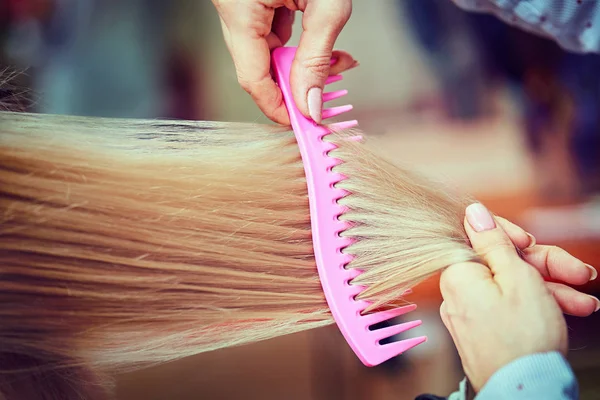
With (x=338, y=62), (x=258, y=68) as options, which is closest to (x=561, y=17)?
(x=338, y=62)

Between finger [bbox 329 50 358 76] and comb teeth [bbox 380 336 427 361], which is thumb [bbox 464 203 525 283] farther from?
finger [bbox 329 50 358 76]

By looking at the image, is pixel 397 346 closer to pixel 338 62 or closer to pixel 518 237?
pixel 518 237

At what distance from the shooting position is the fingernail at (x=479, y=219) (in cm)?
52

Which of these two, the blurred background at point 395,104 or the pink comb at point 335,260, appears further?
the blurred background at point 395,104

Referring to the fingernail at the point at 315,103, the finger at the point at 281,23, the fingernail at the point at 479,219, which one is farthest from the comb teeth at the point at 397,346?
the finger at the point at 281,23

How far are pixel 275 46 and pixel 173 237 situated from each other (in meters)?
0.27

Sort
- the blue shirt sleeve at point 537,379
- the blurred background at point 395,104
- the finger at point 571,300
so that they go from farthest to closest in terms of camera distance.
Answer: the blurred background at point 395,104 < the finger at point 571,300 < the blue shirt sleeve at point 537,379

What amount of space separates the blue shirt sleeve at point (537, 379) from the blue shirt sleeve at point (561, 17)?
49 centimetres

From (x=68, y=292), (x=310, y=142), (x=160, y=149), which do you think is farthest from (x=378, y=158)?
(x=68, y=292)

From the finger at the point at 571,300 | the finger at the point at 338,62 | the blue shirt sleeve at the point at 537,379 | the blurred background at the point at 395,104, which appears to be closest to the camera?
the blue shirt sleeve at the point at 537,379

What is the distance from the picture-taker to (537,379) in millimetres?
436

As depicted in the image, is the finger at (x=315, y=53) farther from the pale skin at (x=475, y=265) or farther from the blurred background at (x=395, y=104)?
the blurred background at (x=395, y=104)

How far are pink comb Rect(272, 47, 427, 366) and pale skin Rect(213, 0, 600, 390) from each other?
30mm

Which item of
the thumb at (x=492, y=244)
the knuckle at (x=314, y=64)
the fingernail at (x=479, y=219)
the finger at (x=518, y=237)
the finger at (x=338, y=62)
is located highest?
the knuckle at (x=314, y=64)
